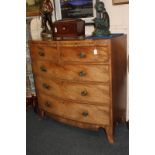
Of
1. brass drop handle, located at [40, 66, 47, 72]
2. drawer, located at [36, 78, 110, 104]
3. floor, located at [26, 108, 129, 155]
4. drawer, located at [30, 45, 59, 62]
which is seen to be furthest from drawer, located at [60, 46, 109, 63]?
floor, located at [26, 108, 129, 155]

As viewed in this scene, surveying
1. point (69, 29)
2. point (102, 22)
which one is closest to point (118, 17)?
point (102, 22)

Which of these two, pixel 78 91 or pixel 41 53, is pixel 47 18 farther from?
pixel 78 91

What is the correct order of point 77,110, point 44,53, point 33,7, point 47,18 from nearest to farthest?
point 77,110, point 44,53, point 47,18, point 33,7

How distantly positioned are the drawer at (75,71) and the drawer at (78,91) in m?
0.07

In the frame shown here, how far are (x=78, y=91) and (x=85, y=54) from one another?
40 centimetres

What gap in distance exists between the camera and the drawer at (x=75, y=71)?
6.65ft

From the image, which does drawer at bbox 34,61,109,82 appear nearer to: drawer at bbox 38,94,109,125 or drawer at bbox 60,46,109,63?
drawer at bbox 60,46,109,63

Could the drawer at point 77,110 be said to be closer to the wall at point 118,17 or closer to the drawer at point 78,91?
the drawer at point 78,91

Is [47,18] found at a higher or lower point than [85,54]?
higher

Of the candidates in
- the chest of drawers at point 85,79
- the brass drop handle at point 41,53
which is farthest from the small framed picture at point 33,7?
the brass drop handle at point 41,53

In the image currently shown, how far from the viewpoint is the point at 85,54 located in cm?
206

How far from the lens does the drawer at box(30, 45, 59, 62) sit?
2.31 m
